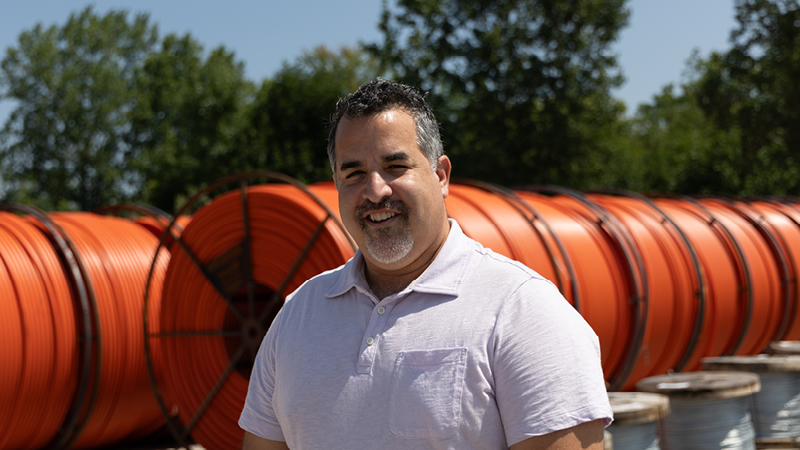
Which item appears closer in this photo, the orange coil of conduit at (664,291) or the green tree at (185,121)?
the orange coil of conduit at (664,291)

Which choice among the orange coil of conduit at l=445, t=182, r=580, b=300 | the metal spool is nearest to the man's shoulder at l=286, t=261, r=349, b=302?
the orange coil of conduit at l=445, t=182, r=580, b=300

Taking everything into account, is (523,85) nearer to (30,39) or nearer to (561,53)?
(561,53)

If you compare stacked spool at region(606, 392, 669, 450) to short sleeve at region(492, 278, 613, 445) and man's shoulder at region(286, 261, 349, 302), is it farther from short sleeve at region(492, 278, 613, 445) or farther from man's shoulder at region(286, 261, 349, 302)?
short sleeve at region(492, 278, 613, 445)

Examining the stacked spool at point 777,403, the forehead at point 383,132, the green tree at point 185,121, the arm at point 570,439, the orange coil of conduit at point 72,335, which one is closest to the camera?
the arm at point 570,439

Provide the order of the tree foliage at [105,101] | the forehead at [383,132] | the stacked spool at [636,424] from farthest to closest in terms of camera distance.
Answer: the tree foliage at [105,101] < the stacked spool at [636,424] < the forehead at [383,132]

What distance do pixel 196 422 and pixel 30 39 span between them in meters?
46.9

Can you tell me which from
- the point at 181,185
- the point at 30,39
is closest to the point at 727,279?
the point at 181,185

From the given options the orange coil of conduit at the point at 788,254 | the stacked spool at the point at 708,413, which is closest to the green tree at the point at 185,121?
the orange coil of conduit at the point at 788,254

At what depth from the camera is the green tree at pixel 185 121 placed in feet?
115

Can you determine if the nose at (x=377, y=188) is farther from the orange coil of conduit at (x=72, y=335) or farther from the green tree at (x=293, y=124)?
the green tree at (x=293, y=124)

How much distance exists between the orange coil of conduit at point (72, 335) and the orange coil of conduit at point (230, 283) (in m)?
1.57

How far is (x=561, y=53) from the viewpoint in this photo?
28.5m

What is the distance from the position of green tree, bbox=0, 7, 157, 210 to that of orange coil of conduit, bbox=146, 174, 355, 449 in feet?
135

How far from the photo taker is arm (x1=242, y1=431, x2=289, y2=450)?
94.1 inches
